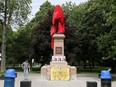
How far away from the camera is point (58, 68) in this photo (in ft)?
82.9

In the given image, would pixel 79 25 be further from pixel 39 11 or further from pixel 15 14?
pixel 39 11

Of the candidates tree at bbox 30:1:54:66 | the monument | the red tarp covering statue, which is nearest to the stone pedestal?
the monument

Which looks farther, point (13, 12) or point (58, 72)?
point (13, 12)

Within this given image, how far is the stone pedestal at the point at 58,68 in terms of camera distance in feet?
82.7

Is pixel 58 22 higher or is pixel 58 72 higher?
pixel 58 22

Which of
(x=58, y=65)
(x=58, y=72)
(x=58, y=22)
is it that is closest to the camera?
(x=58, y=72)

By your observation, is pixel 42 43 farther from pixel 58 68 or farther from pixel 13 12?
pixel 58 68

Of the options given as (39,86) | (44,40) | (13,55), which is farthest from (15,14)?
(39,86)

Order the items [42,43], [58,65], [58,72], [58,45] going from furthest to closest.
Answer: [42,43] < [58,45] < [58,65] < [58,72]

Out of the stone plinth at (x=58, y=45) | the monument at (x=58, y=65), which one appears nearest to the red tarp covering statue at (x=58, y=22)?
the monument at (x=58, y=65)

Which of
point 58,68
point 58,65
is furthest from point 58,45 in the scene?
point 58,68

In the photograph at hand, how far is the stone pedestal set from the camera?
25203 mm

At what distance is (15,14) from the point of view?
47.7m

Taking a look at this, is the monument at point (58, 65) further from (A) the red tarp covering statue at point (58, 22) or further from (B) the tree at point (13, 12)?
(B) the tree at point (13, 12)
